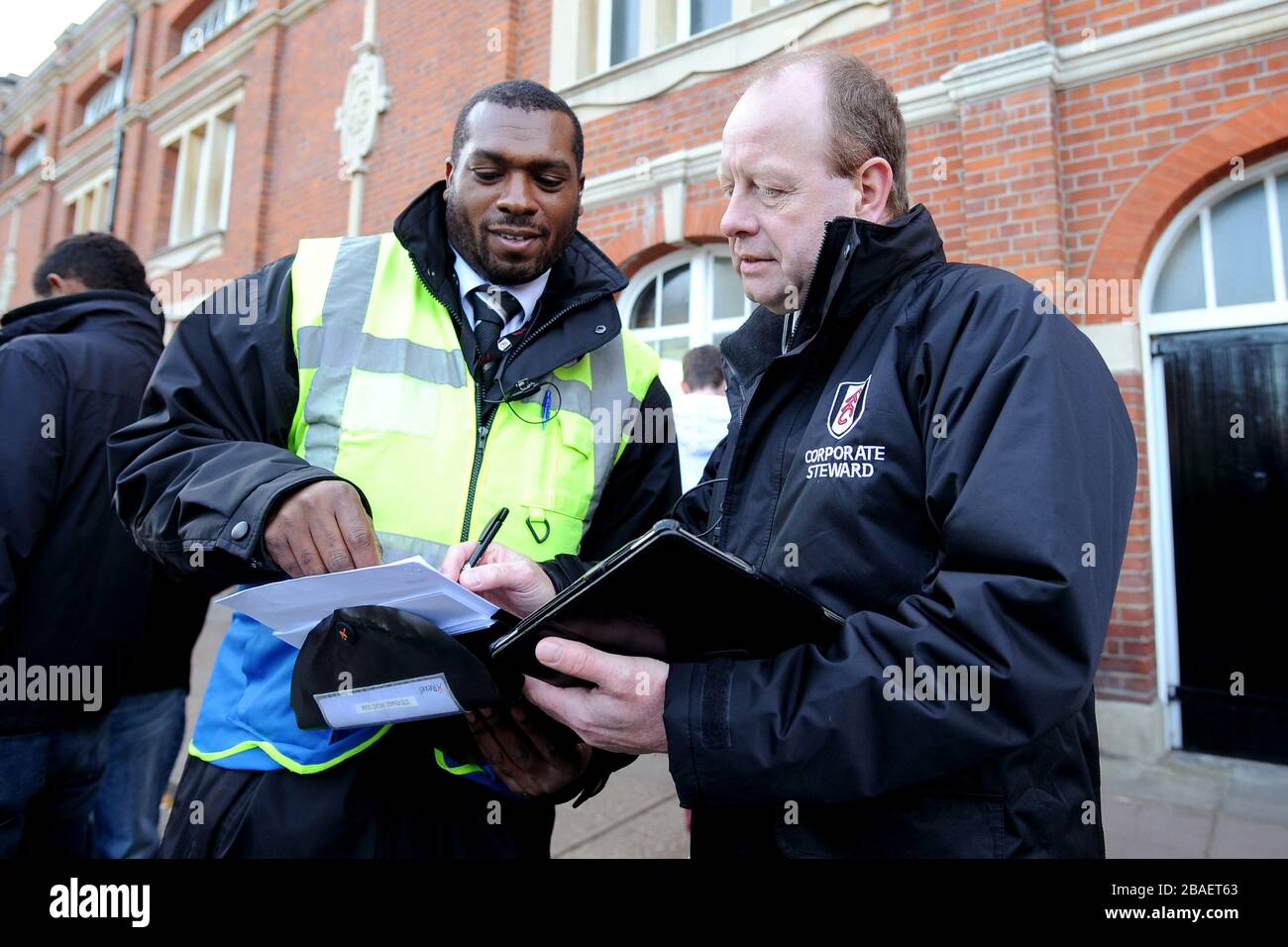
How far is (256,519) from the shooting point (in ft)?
4.26

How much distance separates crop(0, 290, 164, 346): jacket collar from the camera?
2523 mm

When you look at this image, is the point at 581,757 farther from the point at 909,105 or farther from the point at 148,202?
the point at 148,202

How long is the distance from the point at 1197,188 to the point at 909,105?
171cm

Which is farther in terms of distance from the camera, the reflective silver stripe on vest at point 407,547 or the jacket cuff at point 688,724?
the reflective silver stripe on vest at point 407,547

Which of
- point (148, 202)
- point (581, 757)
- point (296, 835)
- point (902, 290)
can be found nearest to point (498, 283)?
point (902, 290)

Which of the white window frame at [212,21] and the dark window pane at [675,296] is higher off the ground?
the white window frame at [212,21]

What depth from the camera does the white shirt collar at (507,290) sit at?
74.0 inches

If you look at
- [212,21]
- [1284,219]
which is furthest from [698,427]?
[212,21]

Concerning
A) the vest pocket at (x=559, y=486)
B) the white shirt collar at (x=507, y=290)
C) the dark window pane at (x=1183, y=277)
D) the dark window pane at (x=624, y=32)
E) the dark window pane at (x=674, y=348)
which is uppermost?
the dark window pane at (x=624, y=32)

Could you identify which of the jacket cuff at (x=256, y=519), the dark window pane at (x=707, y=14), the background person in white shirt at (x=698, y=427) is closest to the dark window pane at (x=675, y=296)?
the dark window pane at (x=707, y=14)

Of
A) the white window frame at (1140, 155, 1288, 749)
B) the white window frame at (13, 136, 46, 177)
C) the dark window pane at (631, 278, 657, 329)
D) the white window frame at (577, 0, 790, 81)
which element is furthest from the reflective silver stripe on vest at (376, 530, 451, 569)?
the white window frame at (13, 136, 46, 177)

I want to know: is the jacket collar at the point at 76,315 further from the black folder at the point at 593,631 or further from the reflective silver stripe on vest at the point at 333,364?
the black folder at the point at 593,631

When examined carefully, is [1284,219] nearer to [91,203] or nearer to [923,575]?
[923,575]

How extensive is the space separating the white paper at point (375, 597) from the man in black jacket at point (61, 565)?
1.35 meters
